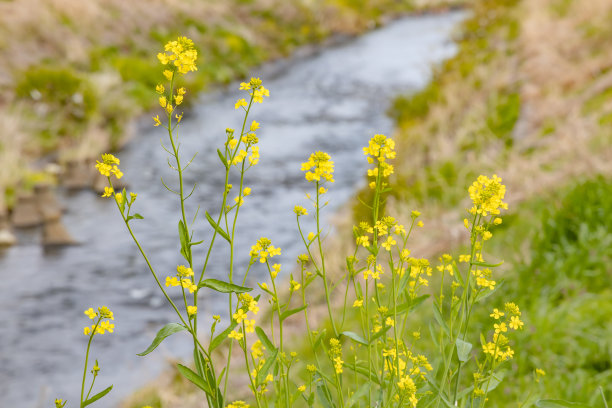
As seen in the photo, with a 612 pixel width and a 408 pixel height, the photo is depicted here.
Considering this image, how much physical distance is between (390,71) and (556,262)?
11.8m

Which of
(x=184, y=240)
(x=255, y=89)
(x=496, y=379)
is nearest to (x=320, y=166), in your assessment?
(x=255, y=89)

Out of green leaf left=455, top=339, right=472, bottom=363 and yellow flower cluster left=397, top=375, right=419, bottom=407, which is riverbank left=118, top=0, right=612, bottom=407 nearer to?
green leaf left=455, top=339, right=472, bottom=363

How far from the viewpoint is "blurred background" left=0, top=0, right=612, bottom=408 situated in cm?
341

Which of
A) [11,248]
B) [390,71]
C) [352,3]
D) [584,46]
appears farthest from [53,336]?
[352,3]

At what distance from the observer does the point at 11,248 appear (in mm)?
6234

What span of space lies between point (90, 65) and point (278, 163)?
17.3 feet

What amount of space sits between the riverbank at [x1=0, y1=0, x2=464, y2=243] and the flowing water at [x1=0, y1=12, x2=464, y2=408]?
59cm

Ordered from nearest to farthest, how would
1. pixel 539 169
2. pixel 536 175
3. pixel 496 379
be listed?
pixel 496 379, pixel 536 175, pixel 539 169

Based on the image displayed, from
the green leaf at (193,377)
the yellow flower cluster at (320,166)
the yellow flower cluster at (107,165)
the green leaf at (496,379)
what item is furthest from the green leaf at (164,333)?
the green leaf at (496,379)

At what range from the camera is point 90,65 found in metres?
11.4

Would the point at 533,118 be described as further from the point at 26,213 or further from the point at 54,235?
the point at 26,213

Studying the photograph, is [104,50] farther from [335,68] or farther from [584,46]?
[584,46]

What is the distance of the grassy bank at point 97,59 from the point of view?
28.0 feet

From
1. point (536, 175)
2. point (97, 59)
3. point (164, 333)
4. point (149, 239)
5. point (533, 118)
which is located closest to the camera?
point (164, 333)
